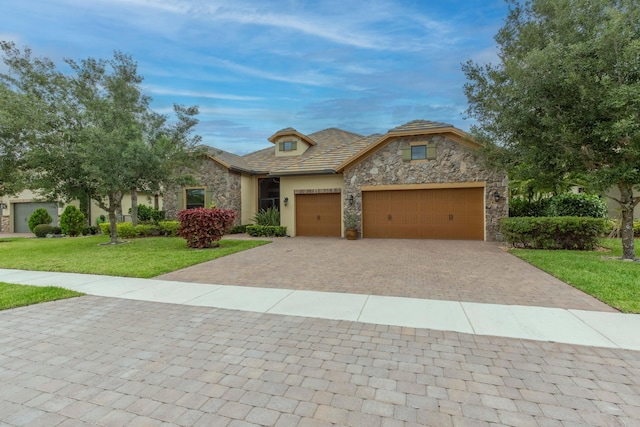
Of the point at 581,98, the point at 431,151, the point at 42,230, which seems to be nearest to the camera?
the point at 581,98

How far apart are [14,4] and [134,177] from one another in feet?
19.2

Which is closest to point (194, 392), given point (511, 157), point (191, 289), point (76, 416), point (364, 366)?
point (76, 416)

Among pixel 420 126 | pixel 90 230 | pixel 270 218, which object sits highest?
pixel 420 126

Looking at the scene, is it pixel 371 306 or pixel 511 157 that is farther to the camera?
pixel 511 157

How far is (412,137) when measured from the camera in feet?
46.3

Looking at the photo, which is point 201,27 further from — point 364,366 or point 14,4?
point 364,366

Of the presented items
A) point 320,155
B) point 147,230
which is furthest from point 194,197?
point 320,155

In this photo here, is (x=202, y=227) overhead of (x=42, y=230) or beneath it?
overhead

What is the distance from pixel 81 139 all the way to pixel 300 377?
13.5 metres

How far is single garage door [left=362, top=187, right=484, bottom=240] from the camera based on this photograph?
1373cm

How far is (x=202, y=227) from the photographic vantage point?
1145 cm

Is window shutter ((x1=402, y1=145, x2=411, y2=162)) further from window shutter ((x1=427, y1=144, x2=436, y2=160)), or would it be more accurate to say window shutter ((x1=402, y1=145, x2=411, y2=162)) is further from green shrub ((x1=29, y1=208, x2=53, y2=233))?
green shrub ((x1=29, y1=208, x2=53, y2=233))

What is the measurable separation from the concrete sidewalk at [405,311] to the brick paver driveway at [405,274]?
40 cm

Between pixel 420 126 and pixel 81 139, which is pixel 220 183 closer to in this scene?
pixel 81 139
